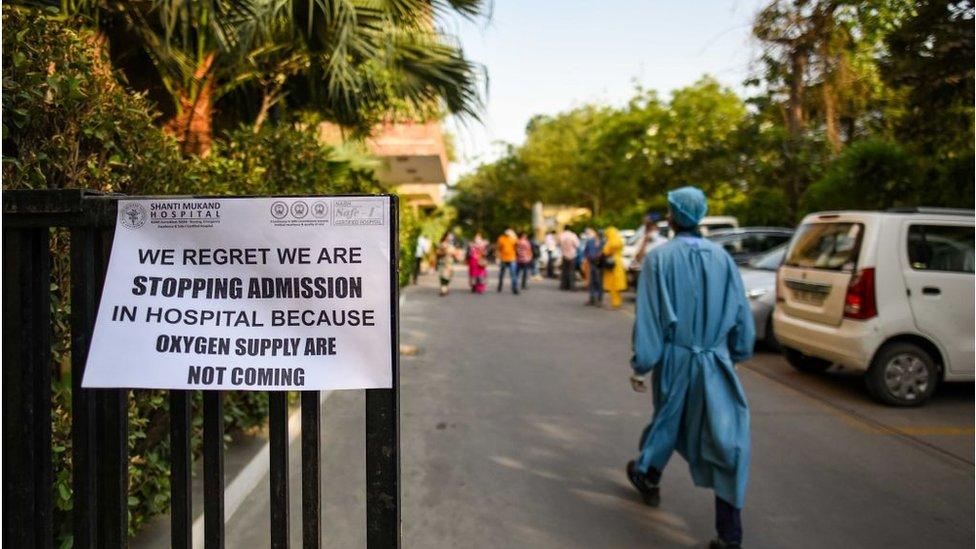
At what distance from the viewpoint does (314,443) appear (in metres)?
2.32

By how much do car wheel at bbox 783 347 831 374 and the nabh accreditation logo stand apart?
778cm

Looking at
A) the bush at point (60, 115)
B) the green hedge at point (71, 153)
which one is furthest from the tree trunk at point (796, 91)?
the bush at point (60, 115)

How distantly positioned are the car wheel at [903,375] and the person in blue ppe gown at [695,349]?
11.6 ft

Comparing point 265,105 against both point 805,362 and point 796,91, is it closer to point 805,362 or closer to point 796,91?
point 805,362

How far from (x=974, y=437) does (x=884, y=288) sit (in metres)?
1.40

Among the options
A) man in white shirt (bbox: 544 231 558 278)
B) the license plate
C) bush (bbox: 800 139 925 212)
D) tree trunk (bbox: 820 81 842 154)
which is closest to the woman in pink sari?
man in white shirt (bbox: 544 231 558 278)

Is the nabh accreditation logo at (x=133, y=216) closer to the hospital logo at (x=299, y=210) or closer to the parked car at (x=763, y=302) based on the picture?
the hospital logo at (x=299, y=210)

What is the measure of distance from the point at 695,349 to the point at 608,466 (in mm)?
1548

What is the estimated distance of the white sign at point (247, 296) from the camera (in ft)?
7.33

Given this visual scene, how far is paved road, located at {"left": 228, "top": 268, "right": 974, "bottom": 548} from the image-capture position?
4.22 meters

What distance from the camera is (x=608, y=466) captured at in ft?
17.8

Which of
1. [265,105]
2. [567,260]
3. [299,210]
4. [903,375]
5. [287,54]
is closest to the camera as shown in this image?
[299,210]

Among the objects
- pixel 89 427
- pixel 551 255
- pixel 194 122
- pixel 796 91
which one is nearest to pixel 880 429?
pixel 89 427

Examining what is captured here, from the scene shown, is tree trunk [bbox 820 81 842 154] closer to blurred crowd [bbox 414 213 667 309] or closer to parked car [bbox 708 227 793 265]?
parked car [bbox 708 227 793 265]
